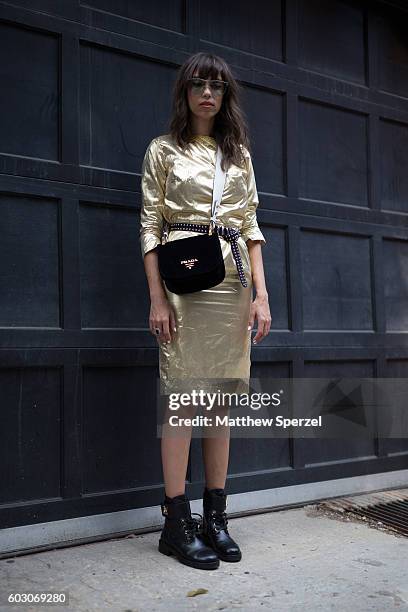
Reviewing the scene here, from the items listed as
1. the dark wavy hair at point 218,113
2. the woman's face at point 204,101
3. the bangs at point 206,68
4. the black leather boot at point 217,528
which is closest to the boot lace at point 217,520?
the black leather boot at point 217,528

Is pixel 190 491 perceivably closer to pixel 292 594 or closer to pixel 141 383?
pixel 141 383

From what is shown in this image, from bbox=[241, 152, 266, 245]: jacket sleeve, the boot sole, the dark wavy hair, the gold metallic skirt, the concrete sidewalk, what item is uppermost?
the dark wavy hair

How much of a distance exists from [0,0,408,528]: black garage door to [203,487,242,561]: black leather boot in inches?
14.8

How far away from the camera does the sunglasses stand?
2512 millimetres

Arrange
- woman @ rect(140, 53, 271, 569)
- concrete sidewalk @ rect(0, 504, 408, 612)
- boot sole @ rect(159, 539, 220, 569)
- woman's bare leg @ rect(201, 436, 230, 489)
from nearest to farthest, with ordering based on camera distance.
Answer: concrete sidewalk @ rect(0, 504, 408, 612)
boot sole @ rect(159, 539, 220, 569)
woman @ rect(140, 53, 271, 569)
woman's bare leg @ rect(201, 436, 230, 489)

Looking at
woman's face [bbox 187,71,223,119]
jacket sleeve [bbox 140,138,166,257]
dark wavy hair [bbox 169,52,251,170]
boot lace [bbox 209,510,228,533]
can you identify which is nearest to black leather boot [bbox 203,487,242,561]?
boot lace [bbox 209,510,228,533]

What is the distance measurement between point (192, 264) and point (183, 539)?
0.93 metres

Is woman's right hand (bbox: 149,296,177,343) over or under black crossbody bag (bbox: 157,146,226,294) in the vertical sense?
under

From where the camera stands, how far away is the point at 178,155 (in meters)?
2.51

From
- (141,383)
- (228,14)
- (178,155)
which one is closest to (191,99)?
(178,155)

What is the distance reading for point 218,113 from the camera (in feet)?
8.62

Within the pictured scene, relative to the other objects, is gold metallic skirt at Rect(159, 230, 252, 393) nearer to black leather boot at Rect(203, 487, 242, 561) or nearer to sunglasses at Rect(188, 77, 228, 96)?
black leather boot at Rect(203, 487, 242, 561)

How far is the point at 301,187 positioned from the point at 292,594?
1.94 m

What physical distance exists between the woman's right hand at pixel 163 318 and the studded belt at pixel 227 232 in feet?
0.85
